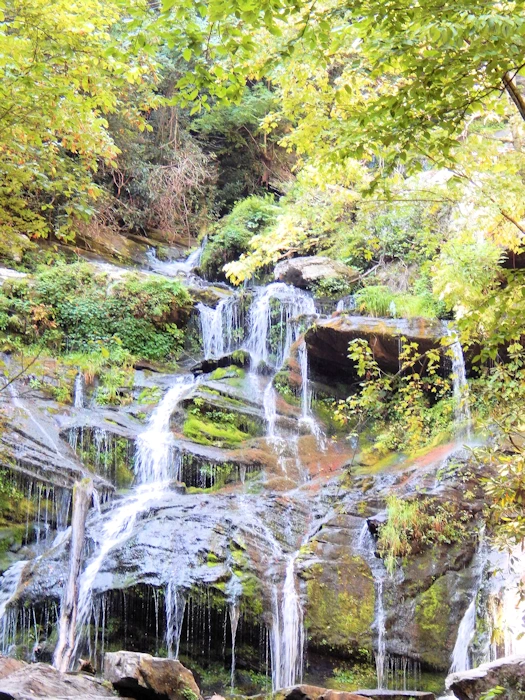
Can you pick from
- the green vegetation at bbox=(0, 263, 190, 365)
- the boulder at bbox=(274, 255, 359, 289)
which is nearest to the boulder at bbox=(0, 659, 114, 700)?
the green vegetation at bbox=(0, 263, 190, 365)

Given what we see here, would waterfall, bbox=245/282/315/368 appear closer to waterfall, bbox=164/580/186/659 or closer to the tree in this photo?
waterfall, bbox=164/580/186/659

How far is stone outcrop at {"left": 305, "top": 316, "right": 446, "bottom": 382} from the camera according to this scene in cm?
1323

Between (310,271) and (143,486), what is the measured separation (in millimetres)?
8176

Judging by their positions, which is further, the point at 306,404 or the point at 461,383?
the point at 306,404

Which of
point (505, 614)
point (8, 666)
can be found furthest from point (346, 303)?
point (8, 666)

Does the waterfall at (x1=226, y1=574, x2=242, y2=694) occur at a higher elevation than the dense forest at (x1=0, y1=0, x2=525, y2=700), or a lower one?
lower

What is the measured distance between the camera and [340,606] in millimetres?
8500

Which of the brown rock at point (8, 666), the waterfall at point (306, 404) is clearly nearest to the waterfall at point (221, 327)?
the waterfall at point (306, 404)

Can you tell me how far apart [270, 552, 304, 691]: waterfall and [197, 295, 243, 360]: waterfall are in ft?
27.9

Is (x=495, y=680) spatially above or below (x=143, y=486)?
below

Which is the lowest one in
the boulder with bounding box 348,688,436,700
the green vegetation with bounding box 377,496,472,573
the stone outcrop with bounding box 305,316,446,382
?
the boulder with bounding box 348,688,436,700

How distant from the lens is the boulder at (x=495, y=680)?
5477mm

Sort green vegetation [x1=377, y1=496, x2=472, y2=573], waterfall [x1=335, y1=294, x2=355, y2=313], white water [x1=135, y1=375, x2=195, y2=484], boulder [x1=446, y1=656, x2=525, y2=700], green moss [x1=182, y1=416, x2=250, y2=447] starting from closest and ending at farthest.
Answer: boulder [x1=446, y1=656, x2=525, y2=700]
green vegetation [x1=377, y1=496, x2=472, y2=573]
white water [x1=135, y1=375, x2=195, y2=484]
green moss [x1=182, y1=416, x2=250, y2=447]
waterfall [x1=335, y1=294, x2=355, y2=313]

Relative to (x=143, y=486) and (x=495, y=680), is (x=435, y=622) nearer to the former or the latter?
(x=495, y=680)
